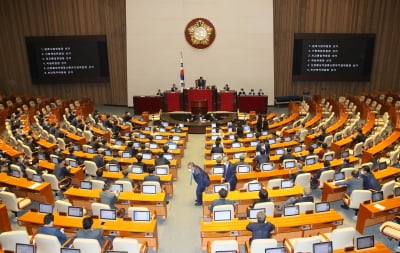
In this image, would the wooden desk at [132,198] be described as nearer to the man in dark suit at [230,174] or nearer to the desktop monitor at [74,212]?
the desktop monitor at [74,212]

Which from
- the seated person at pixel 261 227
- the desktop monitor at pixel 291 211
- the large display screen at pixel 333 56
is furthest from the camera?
the large display screen at pixel 333 56

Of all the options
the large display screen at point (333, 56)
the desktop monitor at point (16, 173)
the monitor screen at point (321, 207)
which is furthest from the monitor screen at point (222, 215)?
the large display screen at point (333, 56)

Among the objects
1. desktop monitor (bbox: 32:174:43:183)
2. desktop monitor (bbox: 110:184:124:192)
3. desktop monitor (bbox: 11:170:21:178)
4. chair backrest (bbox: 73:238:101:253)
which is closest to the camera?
chair backrest (bbox: 73:238:101:253)

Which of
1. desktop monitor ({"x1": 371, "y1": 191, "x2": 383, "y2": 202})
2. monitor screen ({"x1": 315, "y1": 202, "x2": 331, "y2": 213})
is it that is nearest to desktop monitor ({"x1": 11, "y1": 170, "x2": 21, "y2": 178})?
monitor screen ({"x1": 315, "y1": 202, "x2": 331, "y2": 213})

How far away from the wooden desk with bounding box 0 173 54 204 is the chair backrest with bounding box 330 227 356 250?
8107 mm

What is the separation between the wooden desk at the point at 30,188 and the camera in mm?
10695

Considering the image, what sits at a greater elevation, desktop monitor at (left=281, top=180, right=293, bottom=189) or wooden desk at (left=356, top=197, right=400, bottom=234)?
desktop monitor at (left=281, top=180, right=293, bottom=189)

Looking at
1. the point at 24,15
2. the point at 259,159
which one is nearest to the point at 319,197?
the point at 259,159

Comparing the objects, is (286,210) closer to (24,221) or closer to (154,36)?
(24,221)

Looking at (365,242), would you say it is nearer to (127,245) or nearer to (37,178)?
(127,245)

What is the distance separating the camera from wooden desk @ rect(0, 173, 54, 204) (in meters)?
10.7

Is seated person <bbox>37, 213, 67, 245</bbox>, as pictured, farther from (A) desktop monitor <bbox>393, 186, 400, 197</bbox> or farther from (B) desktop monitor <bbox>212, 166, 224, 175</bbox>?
(A) desktop monitor <bbox>393, 186, 400, 197</bbox>

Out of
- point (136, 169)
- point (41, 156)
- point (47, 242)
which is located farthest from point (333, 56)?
point (47, 242)

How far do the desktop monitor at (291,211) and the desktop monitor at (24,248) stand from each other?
5.56m
